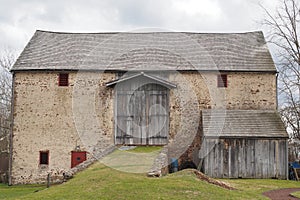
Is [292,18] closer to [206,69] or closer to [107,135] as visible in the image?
[206,69]

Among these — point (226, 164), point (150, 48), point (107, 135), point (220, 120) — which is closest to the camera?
point (226, 164)

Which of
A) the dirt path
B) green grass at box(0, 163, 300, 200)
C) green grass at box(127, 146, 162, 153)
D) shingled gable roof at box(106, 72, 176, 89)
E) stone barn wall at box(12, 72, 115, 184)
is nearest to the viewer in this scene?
green grass at box(0, 163, 300, 200)

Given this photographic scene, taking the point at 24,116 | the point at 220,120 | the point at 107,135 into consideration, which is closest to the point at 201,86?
the point at 220,120

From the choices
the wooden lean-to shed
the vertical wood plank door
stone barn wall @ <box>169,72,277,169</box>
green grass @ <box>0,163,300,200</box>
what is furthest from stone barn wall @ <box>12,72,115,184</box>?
green grass @ <box>0,163,300,200</box>

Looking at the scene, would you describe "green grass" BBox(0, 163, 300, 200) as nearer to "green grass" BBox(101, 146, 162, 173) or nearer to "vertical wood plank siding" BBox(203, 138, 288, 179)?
"green grass" BBox(101, 146, 162, 173)

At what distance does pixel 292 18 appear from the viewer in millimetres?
26641

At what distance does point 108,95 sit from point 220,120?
7301 mm

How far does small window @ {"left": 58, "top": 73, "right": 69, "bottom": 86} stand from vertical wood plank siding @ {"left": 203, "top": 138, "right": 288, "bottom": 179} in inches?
403

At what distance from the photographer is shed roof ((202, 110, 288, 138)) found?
23250 millimetres

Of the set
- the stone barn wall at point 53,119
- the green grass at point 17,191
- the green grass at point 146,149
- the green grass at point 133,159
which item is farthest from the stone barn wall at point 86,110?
the green grass at point 133,159

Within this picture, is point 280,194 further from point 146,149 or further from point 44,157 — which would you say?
point 44,157

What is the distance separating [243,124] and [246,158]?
6.82 ft

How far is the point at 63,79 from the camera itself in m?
27.1

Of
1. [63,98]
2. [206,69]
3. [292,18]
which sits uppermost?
[292,18]
